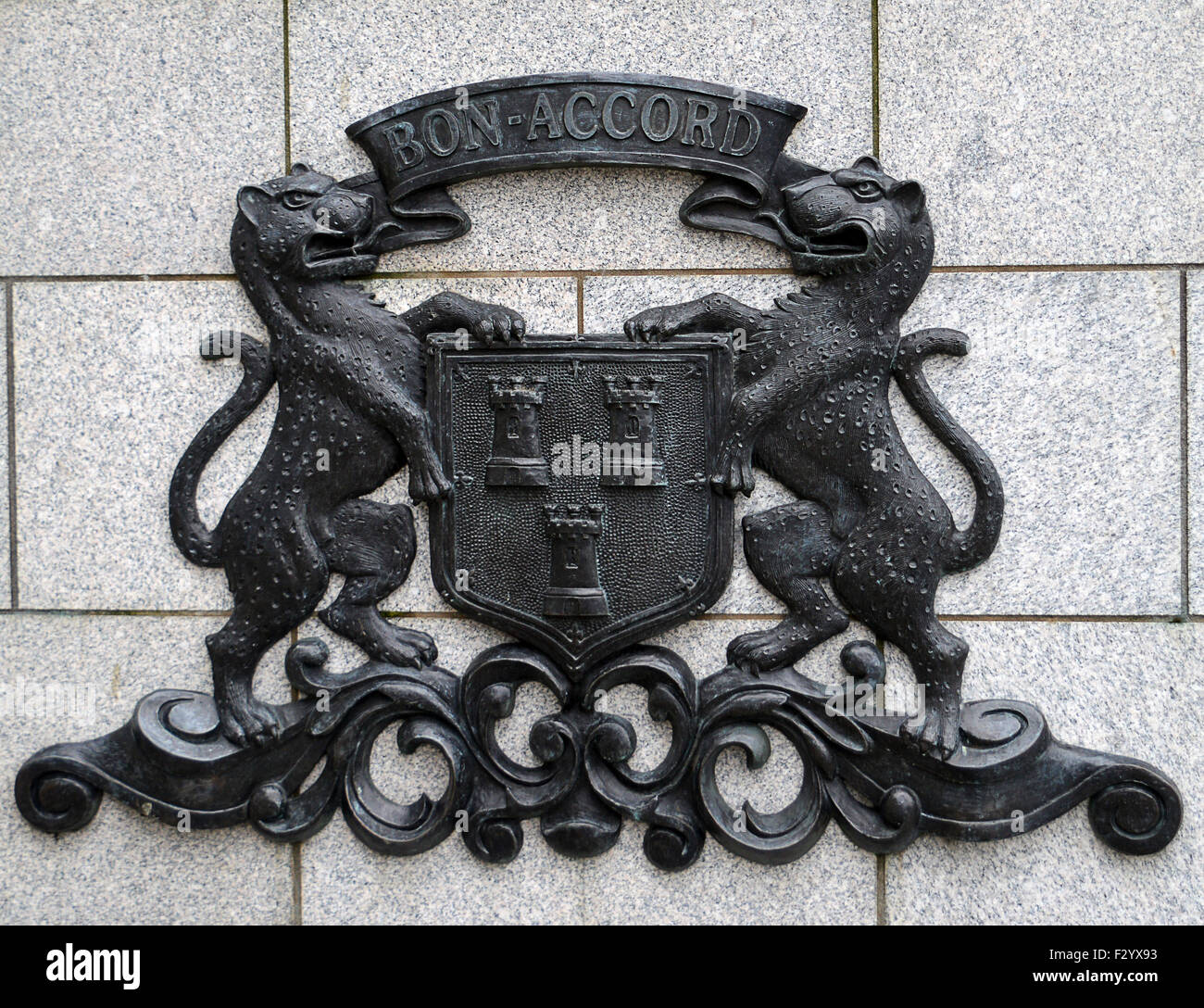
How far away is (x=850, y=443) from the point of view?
333 centimetres

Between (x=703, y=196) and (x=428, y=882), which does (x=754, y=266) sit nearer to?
(x=703, y=196)

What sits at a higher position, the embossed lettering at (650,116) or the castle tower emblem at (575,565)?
the embossed lettering at (650,116)

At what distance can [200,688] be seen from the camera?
11.6ft

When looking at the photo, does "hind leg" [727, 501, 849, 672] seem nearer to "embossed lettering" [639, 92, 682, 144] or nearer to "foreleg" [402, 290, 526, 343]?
"foreleg" [402, 290, 526, 343]

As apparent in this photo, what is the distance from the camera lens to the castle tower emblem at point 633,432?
329 centimetres

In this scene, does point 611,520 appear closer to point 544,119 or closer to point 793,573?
point 793,573

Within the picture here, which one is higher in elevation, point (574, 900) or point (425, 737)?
point (425, 737)

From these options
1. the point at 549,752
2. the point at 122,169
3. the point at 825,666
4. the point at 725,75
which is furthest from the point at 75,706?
the point at 725,75

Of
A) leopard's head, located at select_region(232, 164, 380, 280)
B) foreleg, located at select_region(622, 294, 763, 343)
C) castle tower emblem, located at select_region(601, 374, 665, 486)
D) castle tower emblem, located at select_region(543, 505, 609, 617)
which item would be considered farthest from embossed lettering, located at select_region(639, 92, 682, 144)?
castle tower emblem, located at select_region(543, 505, 609, 617)

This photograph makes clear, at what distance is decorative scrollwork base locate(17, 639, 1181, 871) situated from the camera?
130 inches

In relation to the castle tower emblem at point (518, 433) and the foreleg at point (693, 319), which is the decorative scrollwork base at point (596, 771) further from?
the foreleg at point (693, 319)

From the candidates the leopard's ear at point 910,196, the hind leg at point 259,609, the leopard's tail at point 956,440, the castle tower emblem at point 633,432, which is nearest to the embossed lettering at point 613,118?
the castle tower emblem at point 633,432

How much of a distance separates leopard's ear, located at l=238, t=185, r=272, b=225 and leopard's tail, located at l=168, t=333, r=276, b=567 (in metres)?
0.43

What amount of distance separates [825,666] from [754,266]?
1.48 meters
